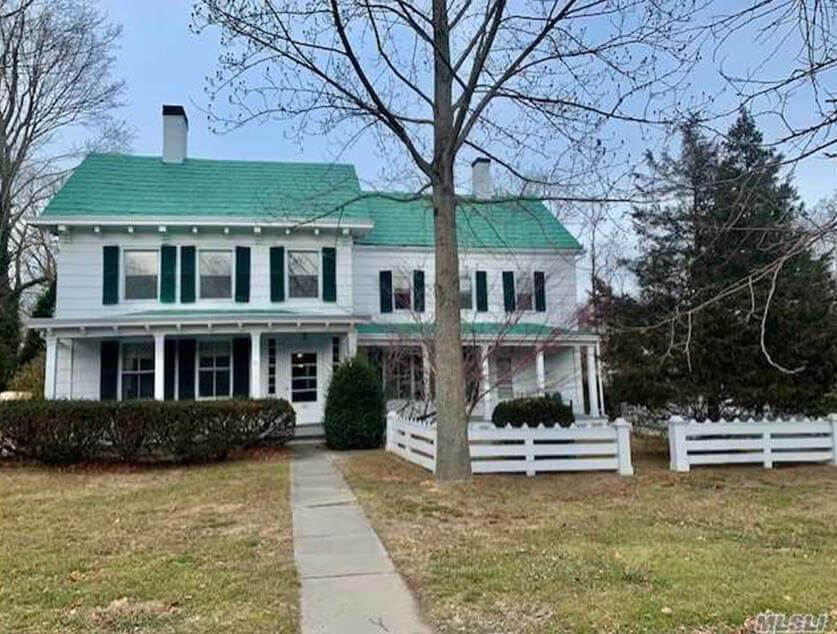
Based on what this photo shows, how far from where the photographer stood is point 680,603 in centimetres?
411

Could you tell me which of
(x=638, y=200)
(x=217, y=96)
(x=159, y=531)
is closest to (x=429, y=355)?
(x=638, y=200)

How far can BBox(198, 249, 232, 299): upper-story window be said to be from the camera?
17.1 meters

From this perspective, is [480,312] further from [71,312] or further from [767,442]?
[71,312]

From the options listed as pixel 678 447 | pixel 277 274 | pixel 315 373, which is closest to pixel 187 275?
pixel 277 274

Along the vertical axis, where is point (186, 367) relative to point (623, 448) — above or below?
above

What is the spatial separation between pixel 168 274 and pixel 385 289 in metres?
6.12

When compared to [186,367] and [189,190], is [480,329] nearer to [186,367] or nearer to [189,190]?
[186,367]

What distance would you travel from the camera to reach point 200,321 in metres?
15.4

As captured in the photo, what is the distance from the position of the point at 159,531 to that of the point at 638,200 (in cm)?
803

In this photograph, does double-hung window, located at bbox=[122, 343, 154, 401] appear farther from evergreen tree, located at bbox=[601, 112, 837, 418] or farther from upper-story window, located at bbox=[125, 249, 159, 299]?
evergreen tree, located at bbox=[601, 112, 837, 418]

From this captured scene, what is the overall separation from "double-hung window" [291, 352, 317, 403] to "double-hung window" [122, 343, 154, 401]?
12.1ft

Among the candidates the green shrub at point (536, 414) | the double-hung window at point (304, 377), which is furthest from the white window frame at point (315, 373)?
the green shrub at point (536, 414)

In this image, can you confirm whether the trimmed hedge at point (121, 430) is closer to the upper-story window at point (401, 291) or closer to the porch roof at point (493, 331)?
the porch roof at point (493, 331)

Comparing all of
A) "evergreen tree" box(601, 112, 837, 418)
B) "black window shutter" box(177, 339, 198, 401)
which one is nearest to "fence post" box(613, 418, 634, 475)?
"evergreen tree" box(601, 112, 837, 418)
